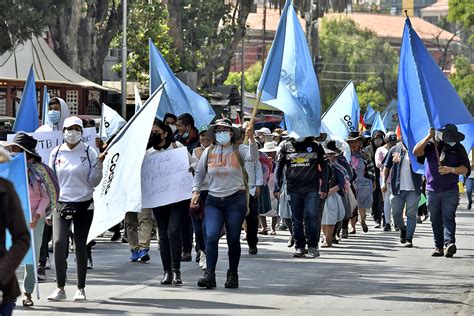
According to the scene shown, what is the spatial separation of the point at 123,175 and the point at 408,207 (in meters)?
7.59

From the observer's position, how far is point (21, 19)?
29766 millimetres

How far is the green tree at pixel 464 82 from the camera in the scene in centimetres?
9538

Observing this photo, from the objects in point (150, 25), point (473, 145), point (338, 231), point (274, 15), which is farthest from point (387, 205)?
point (274, 15)

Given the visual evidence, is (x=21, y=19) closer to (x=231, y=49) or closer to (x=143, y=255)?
(x=143, y=255)

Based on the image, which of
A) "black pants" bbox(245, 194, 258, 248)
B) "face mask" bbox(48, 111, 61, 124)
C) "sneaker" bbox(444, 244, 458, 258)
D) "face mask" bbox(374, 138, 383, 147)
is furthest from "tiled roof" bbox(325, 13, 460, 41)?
"face mask" bbox(48, 111, 61, 124)

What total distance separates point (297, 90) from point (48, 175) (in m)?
5.12

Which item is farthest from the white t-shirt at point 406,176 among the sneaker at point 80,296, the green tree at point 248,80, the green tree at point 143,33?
the green tree at point 248,80

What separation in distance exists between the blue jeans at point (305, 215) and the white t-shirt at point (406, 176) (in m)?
2.62

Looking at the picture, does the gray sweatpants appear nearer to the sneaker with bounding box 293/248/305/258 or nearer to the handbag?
the handbag

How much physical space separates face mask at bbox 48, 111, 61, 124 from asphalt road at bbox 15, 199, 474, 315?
1.70m

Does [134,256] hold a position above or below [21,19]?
below

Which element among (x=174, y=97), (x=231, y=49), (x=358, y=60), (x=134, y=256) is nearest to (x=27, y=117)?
(x=134, y=256)

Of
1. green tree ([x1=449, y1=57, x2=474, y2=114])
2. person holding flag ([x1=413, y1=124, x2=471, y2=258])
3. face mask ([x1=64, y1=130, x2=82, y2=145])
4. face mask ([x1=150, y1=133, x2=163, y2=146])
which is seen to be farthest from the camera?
green tree ([x1=449, y1=57, x2=474, y2=114])

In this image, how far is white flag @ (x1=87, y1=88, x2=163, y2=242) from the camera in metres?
12.7
